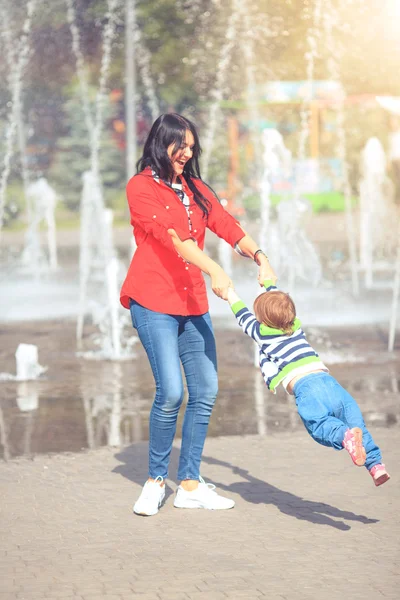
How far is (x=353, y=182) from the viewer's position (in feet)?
114

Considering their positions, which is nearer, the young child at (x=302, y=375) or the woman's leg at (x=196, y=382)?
the young child at (x=302, y=375)

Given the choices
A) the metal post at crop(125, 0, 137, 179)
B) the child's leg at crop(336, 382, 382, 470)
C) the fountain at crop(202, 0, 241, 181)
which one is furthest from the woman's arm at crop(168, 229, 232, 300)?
the fountain at crop(202, 0, 241, 181)

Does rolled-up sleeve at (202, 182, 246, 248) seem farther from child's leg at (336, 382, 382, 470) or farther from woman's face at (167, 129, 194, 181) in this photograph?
child's leg at (336, 382, 382, 470)

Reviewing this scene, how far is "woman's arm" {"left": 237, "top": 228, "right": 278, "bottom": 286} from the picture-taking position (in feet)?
16.8

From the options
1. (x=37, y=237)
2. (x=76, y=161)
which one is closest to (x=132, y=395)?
(x=37, y=237)

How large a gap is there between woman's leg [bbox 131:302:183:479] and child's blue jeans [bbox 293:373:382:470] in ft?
1.77

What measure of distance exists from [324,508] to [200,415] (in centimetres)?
68

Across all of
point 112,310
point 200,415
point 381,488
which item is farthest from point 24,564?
point 112,310

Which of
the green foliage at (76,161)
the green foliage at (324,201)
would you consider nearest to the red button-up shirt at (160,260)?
the green foliage at (324,201)

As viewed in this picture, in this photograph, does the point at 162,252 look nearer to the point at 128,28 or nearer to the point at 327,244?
the point at 327,244

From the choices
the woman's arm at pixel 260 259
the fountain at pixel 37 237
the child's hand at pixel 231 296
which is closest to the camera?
the child's hand at pixel 231 296

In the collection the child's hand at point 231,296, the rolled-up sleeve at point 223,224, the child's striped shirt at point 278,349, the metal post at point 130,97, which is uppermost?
the metal post at point 130,97

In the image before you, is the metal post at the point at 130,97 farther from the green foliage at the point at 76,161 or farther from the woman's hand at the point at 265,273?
the woman's hand at the point at 265,273

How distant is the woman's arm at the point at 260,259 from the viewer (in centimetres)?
513
